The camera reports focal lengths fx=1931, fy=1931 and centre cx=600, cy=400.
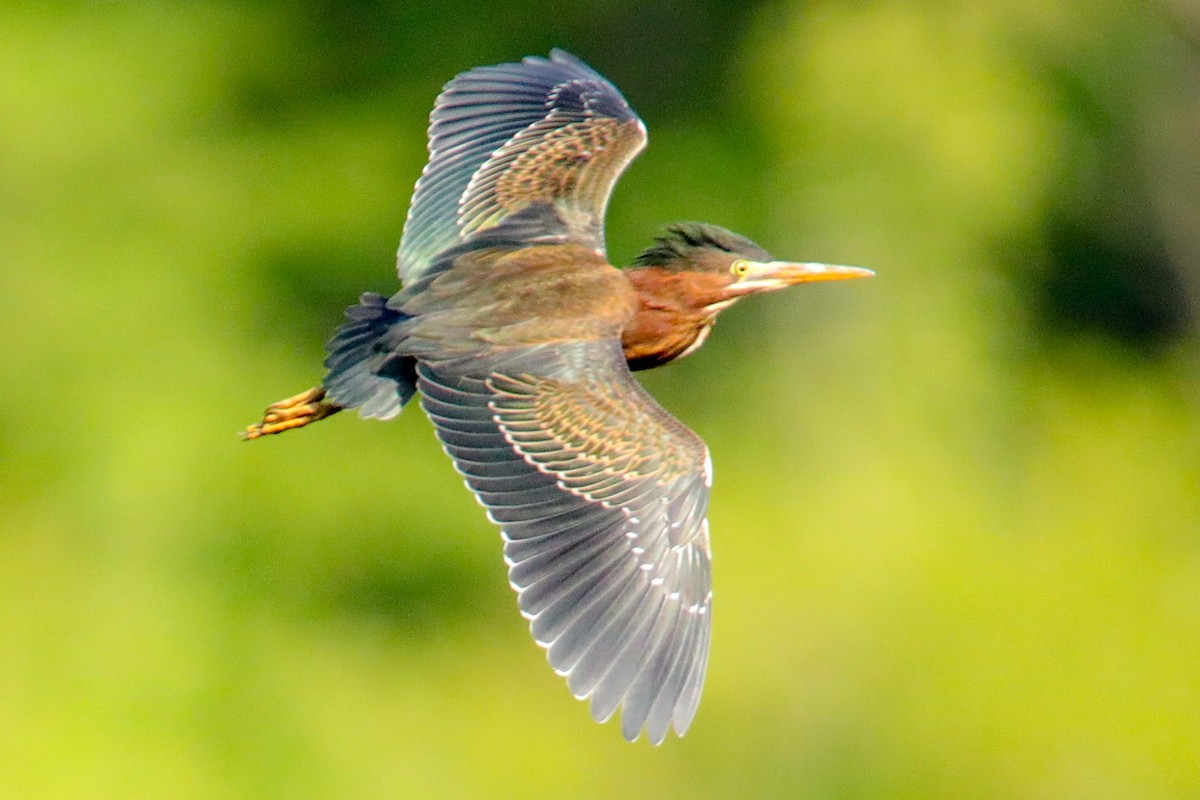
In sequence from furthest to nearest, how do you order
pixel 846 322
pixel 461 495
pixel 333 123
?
pixel 333 123, pixel 846 322, pixel 461 495

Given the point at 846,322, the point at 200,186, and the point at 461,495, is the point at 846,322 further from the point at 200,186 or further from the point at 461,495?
the point at 200,186

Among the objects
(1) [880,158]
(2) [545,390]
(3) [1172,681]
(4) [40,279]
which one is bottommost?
(4) [40,279]

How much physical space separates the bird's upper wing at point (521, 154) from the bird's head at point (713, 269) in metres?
0.20

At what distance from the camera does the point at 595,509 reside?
4750 mm

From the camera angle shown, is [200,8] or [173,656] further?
[200,8]

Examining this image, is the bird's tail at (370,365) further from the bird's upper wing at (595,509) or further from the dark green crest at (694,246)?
the dark green crest at (694,246)

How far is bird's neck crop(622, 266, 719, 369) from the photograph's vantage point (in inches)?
218

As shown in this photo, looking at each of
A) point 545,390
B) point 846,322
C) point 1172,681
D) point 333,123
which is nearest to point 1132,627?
point 1172,681

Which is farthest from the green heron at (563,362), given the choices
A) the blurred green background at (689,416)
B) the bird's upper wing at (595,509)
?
the blurred green background at (689,416)

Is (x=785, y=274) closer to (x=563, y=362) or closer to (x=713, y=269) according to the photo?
(x=713, y=269)

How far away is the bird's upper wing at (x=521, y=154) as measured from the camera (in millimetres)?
5668

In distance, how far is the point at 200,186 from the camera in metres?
15.8

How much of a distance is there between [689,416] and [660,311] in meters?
7.92

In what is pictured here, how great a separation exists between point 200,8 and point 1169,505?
9.28 metres
